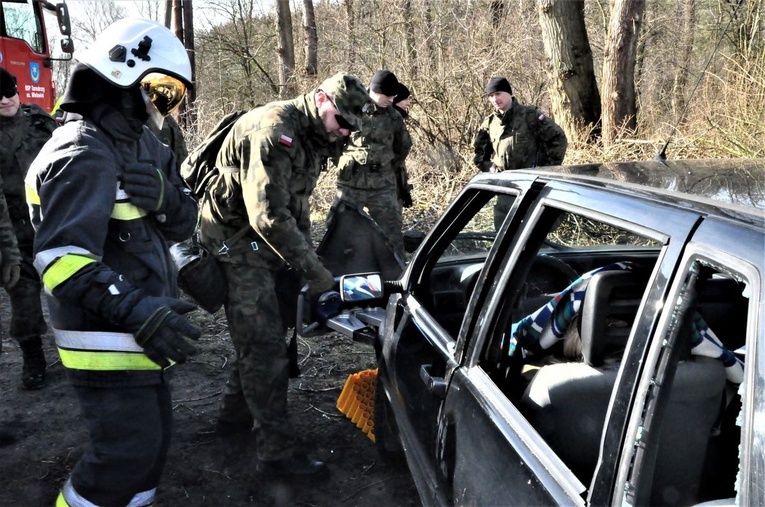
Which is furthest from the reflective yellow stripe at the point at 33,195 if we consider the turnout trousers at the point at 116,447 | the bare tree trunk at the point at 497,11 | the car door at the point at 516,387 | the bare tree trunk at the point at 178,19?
the bare tree trunk at the point at 178,19

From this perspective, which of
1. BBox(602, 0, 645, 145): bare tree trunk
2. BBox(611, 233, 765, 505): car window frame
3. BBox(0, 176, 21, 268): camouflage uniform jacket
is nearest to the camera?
BBox(611, 233, 765, 505): car window frame

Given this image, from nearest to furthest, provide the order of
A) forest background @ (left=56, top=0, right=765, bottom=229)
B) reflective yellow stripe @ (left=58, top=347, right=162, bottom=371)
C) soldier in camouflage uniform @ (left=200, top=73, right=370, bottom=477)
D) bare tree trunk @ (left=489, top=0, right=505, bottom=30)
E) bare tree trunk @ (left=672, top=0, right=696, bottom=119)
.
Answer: reflective yellow stripe @ (left=58, top=347, right=162, bottom=371), soldier in camouflage uniform @ (left=200, top=73, right=370, bottom=477), forest background @ (left=56, top=0, right=765, bottom=229), bare tree trunk @ (left=489, top=0, right=505, bottom=30), bare tree trunk @ (left=672, top=0, right=696, bottom=119)

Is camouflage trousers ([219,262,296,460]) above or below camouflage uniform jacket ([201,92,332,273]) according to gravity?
below

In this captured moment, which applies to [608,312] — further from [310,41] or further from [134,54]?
[310,41]

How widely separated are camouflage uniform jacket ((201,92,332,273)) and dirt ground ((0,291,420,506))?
40.5 inches

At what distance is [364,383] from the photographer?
11.6 ft

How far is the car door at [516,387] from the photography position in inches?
48.4

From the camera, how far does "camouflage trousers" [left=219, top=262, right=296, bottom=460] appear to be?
10.1ft

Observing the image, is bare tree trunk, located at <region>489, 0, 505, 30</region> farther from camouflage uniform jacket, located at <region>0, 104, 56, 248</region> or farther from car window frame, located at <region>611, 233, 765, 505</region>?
car window frame, located at <region>611, 233, 765, 505</region>

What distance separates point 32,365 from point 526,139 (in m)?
4.79

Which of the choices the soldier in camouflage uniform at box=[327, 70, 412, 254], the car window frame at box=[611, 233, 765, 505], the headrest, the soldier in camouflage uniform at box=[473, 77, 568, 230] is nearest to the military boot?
the soldier in camouflage uniform at box=[327, 70, 412, 254]

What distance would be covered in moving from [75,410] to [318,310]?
1.83 meters

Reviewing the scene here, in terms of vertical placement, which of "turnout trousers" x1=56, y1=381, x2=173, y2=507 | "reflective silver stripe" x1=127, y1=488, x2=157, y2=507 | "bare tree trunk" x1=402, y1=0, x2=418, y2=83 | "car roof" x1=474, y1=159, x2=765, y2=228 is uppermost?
"bare tree trunk" x1=402, y1=0, x2=418, y2=83

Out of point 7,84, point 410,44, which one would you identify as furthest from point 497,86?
point 410,44
